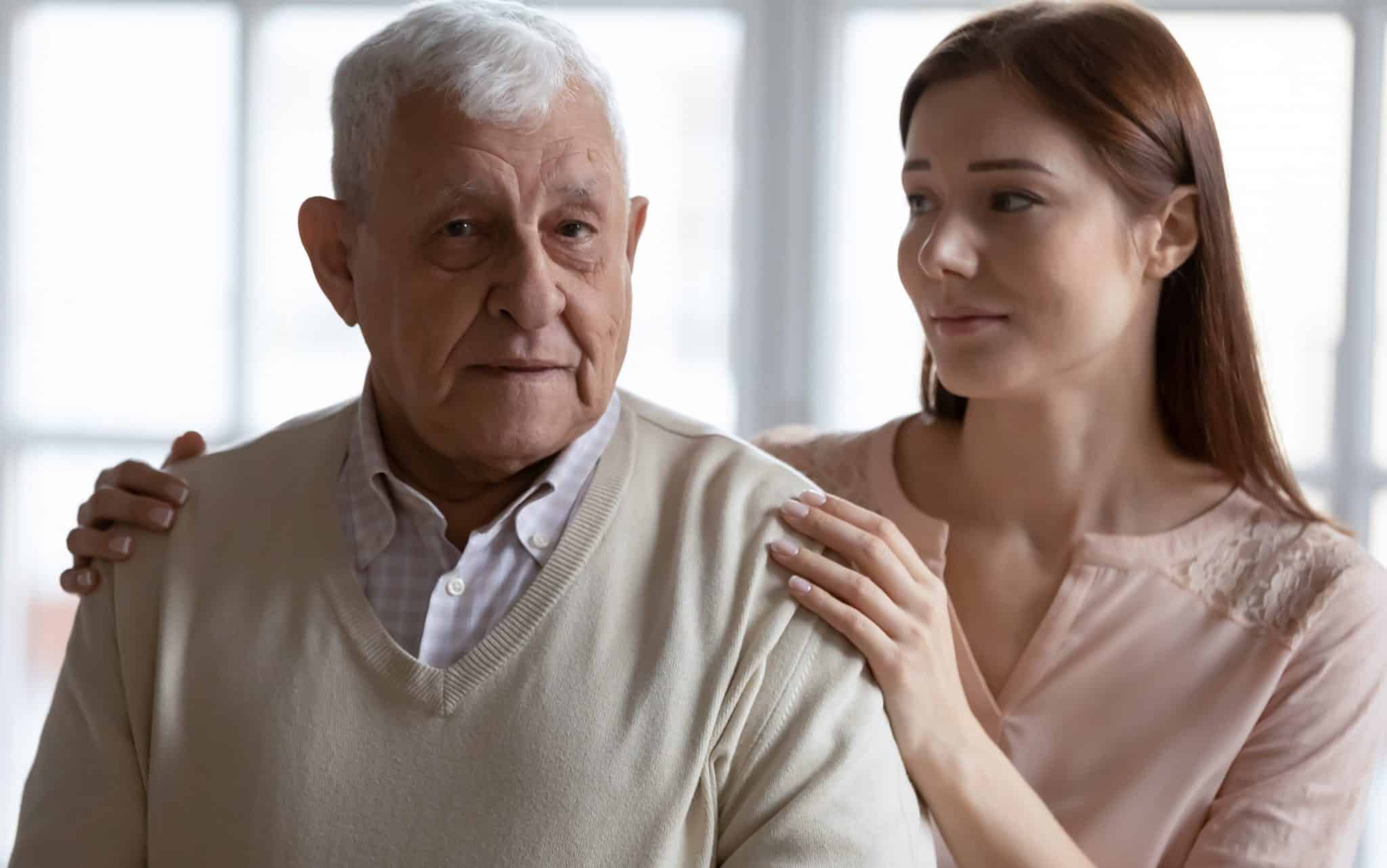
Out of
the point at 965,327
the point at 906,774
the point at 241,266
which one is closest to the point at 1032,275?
the point at 965,327

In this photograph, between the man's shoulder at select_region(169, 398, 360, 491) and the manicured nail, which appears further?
the man's shoulder at select_region(169, 398, 360, 491)

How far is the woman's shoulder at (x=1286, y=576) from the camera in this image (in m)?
1.85

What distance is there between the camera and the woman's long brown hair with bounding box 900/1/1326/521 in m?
1.84

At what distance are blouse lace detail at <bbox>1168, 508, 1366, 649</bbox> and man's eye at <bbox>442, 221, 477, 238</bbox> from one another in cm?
108

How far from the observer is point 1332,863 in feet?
5.93

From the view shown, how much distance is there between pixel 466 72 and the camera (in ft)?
4.52

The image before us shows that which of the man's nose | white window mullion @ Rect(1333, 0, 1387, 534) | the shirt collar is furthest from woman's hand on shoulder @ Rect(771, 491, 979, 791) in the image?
white window mullion @ Rect(1333, 0, 1387, 534)

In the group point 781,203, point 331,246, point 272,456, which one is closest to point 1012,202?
point 331,246

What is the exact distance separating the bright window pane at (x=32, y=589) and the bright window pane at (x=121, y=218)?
0.11 m

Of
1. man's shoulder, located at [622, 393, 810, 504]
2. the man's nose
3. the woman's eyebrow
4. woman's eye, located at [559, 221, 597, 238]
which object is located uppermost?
the woman's eyebrow

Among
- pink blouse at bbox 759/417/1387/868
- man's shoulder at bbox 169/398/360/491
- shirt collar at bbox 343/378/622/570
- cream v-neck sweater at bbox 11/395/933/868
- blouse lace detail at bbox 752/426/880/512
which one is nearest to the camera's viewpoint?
cream v-neck sweater at bbox 11/395/933/868

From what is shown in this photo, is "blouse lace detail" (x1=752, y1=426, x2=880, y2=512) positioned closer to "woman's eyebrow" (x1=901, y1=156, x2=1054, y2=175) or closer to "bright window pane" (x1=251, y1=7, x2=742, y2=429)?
"woman's eyebrow" (x1=901, y1=156, x2=1054, y2=175)

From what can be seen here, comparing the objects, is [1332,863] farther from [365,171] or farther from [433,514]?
[365,171]

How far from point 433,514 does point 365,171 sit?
365 mm
